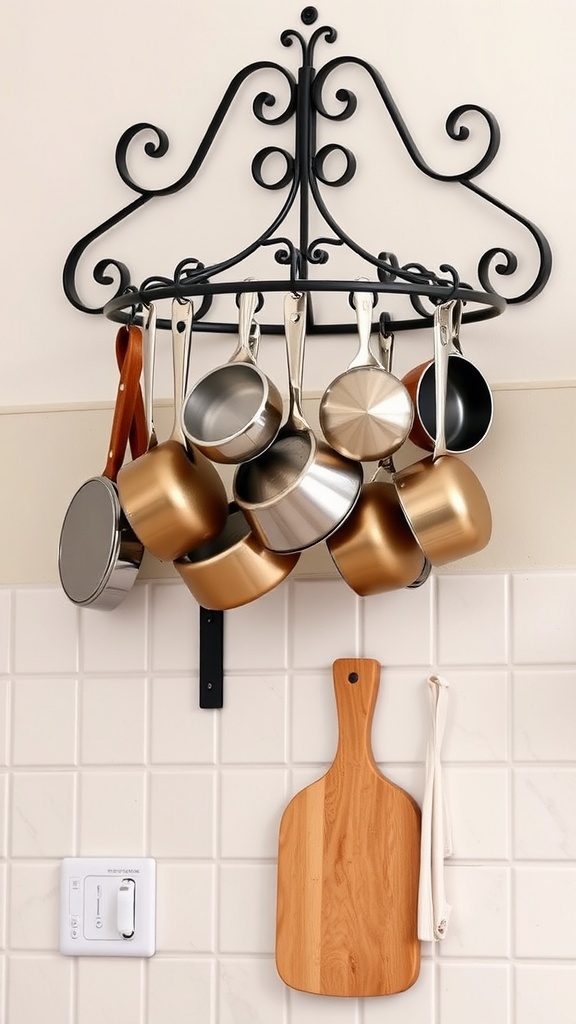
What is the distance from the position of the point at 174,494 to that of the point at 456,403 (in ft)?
1.16

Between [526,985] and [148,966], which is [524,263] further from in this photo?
[148,966]

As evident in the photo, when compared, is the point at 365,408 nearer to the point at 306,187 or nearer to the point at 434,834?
the point at 306,187

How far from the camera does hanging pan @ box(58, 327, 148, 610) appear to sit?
4.70ft

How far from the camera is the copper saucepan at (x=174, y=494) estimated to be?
4.46 ft

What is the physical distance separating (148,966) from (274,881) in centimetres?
19

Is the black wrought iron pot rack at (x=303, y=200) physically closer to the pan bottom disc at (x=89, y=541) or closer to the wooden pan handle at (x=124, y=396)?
the wooden pan handle at (x=124, y=396)

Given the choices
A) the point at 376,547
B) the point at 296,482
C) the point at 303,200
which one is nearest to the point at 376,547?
the point at 376,547

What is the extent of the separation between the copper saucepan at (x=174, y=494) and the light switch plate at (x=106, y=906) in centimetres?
41

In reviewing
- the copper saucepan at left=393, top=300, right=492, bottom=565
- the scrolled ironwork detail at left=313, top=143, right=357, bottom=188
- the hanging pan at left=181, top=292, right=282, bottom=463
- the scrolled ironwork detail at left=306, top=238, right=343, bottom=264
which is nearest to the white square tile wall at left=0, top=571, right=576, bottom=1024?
the copper saucepan at left=393, top=300, right=492, bottom=565

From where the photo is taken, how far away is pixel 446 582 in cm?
146

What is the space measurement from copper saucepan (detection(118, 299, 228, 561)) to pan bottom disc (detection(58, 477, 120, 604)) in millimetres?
64

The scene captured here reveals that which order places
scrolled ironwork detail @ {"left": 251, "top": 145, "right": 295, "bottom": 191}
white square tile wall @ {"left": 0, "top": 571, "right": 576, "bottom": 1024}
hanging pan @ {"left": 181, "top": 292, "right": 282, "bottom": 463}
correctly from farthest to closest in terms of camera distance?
scrolled ironwork detail @ {"left": 251, "top": 145, "right": 295, "bottom": 191} < white square tile wall @ {"left": 0, "top": 571, "right": 576, "bottom": 1024} < hanging pan @ {"left": 181, "top": 292, "right": 282, "bottom": 463}

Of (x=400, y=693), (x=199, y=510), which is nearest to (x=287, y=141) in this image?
(x=199, y=510)

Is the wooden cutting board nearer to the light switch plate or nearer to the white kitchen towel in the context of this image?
the white kitchen towel
